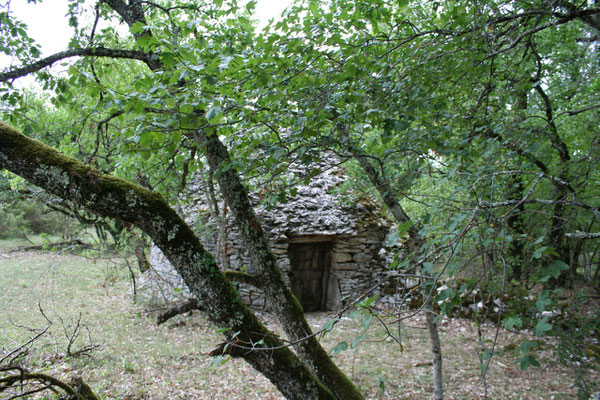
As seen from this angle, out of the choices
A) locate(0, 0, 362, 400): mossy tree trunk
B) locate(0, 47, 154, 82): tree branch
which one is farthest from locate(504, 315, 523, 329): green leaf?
locate(0, 47, 154, 82): tree branch

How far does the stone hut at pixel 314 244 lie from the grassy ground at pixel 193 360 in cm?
94

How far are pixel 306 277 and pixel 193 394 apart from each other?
4471 mm

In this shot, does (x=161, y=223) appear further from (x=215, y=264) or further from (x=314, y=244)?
(x=314, y=244)

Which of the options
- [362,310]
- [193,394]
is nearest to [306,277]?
[193,394]

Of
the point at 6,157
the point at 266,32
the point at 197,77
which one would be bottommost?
the point at 6,157

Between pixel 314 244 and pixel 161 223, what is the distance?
22.3ft

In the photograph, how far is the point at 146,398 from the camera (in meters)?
4.29

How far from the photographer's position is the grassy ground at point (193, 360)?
183 inches

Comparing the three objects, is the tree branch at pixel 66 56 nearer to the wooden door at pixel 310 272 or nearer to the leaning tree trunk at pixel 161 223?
the leaning tree trunk at pixel 161 223

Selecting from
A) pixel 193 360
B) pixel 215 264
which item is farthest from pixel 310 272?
pixel 215 264

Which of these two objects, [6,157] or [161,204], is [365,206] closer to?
[161,204]

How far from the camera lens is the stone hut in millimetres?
8000

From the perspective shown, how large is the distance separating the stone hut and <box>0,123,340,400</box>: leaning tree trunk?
539 centimetres

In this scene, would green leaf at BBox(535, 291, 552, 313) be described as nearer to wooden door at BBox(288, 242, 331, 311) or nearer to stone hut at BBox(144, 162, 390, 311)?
stone hut at BBox(144, 162, 390, 311)
